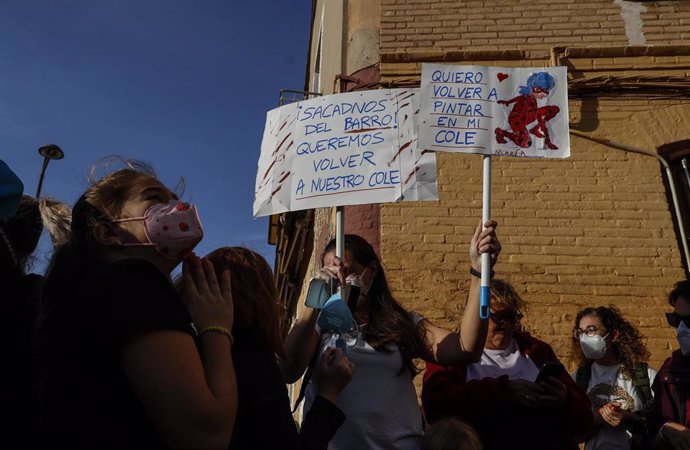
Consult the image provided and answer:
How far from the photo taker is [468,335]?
2.74 meters

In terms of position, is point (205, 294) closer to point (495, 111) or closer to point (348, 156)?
point (348, 156)

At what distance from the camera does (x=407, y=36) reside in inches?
263

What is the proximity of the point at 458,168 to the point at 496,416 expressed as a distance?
3.60m

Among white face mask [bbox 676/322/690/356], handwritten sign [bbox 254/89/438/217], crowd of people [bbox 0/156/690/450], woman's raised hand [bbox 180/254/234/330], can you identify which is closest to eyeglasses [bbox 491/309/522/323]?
crowd of people [bbox 0/156/690/450]

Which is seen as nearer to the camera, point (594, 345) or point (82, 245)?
point (82, 245)

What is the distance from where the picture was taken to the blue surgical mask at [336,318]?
2.59m

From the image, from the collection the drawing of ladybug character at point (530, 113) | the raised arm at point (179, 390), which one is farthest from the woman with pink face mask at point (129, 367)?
the drawing of ladybug character at point (530, 113)

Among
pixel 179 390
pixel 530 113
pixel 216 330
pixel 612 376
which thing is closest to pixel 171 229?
pixel 216 330

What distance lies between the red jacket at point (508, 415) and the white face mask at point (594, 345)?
3.20 feet

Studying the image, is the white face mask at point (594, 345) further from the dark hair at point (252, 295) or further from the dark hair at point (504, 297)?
the dark hair at point (252, 295)

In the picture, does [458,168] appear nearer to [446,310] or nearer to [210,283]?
[446,310]

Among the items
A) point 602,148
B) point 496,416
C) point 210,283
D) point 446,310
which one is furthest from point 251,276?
point 602,148

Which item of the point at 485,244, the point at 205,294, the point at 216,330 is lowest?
the point at 216,330

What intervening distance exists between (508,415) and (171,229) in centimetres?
177
